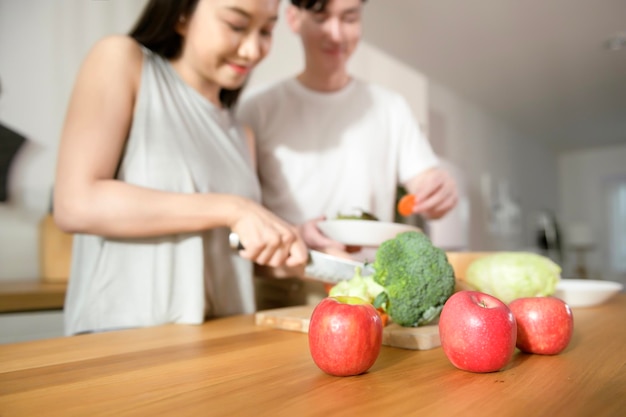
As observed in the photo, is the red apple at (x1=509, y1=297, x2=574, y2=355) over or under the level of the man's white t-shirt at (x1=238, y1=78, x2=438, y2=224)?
under

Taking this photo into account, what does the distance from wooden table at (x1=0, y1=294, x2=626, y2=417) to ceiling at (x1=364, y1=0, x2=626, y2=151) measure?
3256 millimetres

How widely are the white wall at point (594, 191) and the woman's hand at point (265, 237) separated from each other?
27.2 ft

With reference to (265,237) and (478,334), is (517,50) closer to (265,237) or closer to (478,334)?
(265,237)

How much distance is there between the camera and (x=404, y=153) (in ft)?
5.41

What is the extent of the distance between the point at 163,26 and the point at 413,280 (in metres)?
0.77

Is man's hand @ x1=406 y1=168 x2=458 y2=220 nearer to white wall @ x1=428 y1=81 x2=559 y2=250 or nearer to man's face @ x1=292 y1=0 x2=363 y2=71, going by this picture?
man's face @ x1=292 y1=0 x2=363 y2=71

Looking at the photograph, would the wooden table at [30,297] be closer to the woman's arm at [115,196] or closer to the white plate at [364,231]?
the woman's arm at [115,196]

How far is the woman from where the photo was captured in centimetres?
94

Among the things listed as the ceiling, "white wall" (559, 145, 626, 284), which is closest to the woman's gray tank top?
the ceiling

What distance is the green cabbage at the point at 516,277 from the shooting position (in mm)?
1096

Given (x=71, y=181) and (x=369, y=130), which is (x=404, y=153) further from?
(x=71, y=181)

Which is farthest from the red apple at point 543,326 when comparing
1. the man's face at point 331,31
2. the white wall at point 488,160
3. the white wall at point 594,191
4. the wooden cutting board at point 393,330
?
the white wall at point 594,191

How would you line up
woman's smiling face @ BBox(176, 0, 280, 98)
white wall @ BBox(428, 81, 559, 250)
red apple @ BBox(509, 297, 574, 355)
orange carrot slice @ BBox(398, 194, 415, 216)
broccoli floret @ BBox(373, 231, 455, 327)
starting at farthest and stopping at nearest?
white wall @ BBox(428, 81, 559, 250) < orange carrot slice @ BBox(398, 194, 415, 216) < woman's smiling face @ BBox(176, 0, 280, 98) < broccoli floret @ BBox(373, 231, 455, 327) < red apple @ BBox(509, 297, 574, 355)

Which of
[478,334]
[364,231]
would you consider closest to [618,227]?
[364,231]
